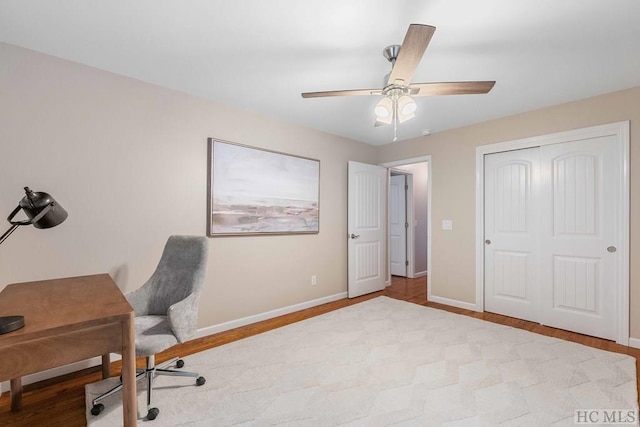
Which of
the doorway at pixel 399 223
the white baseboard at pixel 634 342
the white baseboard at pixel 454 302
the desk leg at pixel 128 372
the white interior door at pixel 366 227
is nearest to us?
Answer: the desk leg at pixel 128 372

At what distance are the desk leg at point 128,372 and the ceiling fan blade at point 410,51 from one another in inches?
69.4

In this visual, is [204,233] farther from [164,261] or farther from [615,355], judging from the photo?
[615,355]

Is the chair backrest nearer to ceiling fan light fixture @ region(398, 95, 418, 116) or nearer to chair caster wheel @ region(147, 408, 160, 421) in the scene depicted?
chair caster wheel @ region(147, 408, 160, 421)

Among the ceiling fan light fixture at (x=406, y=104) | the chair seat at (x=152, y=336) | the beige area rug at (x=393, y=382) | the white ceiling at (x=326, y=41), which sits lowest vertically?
the beige area rug at (x=393, y=382)

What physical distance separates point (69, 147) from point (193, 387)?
1.97m

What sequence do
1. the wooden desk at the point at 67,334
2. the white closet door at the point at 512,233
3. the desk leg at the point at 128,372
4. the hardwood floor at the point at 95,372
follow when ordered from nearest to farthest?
the wooden desk at the point at 67,334, the desk leg at the point at 128,372, the hardwood floor at the point at 95,372, the white closet door at the point at 512,233

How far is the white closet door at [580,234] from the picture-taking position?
2768 mm

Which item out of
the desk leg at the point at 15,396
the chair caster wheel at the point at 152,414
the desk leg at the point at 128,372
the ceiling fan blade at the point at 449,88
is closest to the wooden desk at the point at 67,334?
the desk leg at the point at 128,372

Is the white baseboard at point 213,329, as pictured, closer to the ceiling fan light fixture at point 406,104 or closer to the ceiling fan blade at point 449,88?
the ceiling fan light fixture at point 406,104

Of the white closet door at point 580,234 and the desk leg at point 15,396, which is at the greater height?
the white closet door at point 580,234

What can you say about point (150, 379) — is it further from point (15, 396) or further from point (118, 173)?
point (118, 173)

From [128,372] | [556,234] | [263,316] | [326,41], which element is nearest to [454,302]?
[556,234]

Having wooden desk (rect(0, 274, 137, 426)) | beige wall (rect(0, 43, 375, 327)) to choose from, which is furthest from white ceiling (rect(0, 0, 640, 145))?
wooden desk (rect(0, 274, 137, 426))

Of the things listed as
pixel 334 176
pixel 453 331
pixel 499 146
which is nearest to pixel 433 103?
pixel 499 146
